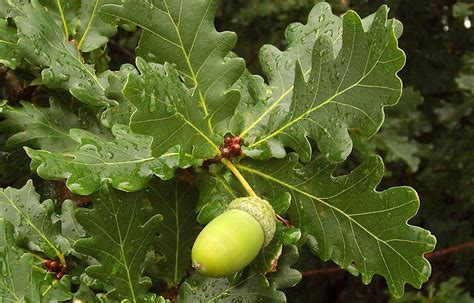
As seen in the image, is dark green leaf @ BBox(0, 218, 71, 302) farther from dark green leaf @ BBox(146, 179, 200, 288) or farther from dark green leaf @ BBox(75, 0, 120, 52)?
dark green leaf @ BBox(75, 0, 120, 52)

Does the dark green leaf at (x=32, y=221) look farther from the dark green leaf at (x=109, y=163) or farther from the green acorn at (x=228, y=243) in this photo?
the green acorn at (x=228, y=243)

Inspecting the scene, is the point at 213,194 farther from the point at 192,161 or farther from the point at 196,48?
the point at 196,48

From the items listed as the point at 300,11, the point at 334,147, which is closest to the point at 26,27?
the point at 334,147

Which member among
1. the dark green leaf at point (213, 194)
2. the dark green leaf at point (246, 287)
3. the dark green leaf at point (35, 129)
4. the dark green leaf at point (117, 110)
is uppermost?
the dark green leaf at point (117, 110)

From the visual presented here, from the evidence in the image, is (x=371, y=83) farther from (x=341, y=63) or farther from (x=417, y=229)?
(x=417, y=229)

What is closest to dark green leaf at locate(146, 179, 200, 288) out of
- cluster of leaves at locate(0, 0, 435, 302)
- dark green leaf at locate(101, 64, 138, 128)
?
cluster of leaves at locate(0, 0, 435, 302)

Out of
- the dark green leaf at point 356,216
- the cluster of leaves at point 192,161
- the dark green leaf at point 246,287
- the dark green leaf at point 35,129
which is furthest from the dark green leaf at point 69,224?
the dark green leaf at point 356,216
